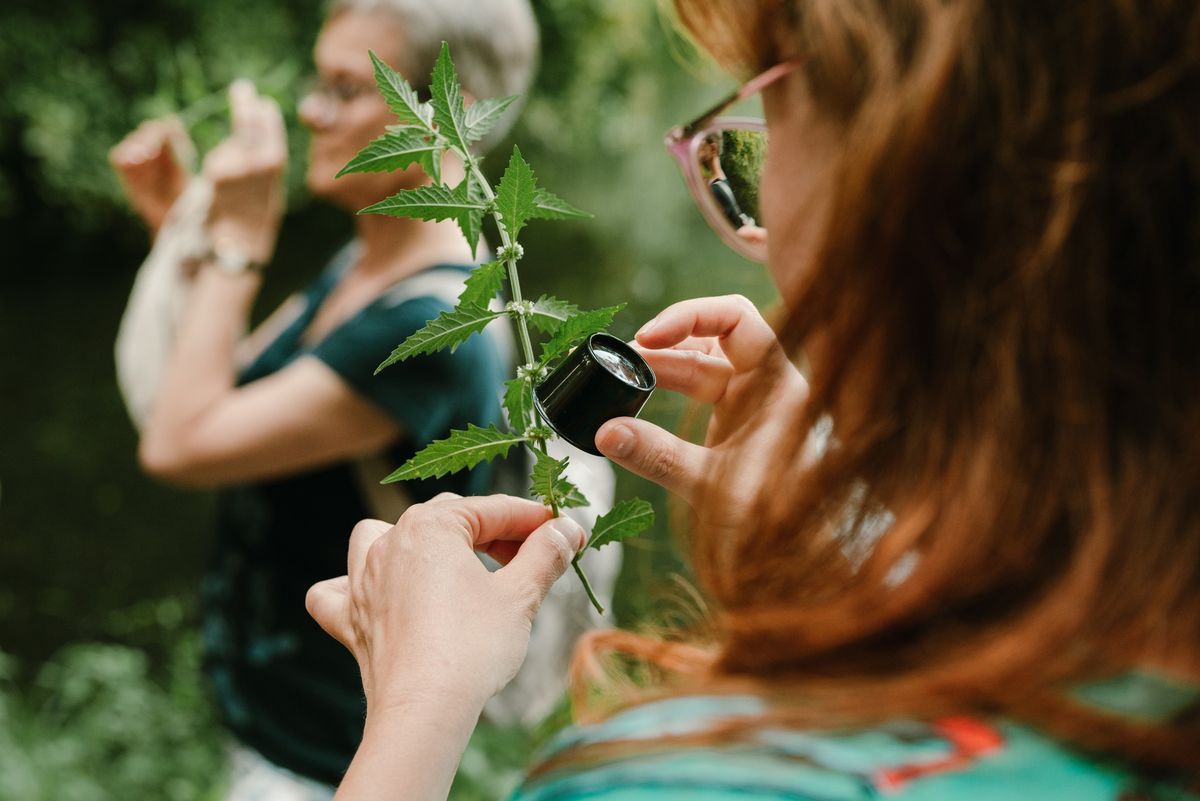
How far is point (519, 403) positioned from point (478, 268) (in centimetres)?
13

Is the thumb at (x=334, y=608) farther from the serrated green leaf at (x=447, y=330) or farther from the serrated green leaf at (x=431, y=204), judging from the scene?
the serrated green leaf at (x=431, y=204)

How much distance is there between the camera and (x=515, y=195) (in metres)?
0.92

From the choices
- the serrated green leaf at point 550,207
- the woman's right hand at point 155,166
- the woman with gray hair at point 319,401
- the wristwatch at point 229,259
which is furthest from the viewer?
the woman's right hand at point 155,166

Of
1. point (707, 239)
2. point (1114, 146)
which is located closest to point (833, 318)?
point (1114, 146)

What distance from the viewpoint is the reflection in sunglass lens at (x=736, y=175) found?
105 centimetres

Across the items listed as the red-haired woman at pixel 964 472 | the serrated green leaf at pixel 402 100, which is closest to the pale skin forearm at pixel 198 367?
the serrated green leaf at pixel 402 100

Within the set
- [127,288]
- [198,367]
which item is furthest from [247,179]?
[127,288]

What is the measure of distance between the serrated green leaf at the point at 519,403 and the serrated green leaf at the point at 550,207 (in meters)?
0.15

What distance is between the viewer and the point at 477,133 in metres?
0.95

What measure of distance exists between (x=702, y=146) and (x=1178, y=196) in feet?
1.83

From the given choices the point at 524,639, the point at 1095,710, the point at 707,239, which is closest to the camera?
the point at 1095,710

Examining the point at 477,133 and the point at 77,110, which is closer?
the point at 477,133

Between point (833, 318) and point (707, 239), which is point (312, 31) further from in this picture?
point (833, 318)

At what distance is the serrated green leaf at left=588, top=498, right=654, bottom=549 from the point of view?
3.17ft
